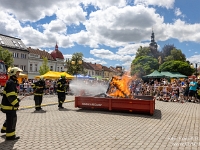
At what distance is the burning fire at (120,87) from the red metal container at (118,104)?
1.19 meters

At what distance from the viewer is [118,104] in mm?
10500

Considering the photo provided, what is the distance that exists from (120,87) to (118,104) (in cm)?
155

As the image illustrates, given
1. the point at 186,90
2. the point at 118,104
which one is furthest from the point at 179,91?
the point at 118,104

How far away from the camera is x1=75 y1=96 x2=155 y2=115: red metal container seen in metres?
9.95

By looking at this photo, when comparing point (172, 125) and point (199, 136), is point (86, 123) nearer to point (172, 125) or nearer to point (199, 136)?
point (172, 125)

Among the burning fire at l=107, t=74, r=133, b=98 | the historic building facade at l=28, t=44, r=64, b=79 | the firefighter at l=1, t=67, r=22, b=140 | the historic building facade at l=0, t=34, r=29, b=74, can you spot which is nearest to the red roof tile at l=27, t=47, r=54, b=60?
the historic building facade at l=28, t=44, r=64, b=79

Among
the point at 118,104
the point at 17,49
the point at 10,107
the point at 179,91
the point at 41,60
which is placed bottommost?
the point at 118,104

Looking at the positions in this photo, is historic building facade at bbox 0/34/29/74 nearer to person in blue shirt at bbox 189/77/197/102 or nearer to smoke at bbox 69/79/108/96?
smoke at bbox 69/79/108/96

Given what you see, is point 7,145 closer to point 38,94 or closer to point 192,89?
point 38,94

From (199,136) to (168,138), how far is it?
1.07 metres

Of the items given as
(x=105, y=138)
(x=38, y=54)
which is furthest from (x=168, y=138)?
(x=38, y=54)

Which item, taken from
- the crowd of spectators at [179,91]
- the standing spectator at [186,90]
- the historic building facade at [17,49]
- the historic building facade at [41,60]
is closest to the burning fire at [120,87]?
the crowd of spectators at [179,91]

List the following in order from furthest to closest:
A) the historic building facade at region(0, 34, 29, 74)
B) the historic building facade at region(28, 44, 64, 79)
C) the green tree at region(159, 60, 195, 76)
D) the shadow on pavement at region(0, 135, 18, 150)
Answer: the historic building facade at region(28, 44, 64, 79) < the historic building facade at region(0, 34, 29, 74) < the green tree at region(159, 60, 195, 76) < the shadow on pavement at region(0, 135, 18, 150)

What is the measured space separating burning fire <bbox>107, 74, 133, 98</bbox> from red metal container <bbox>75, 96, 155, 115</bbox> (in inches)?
47.0
